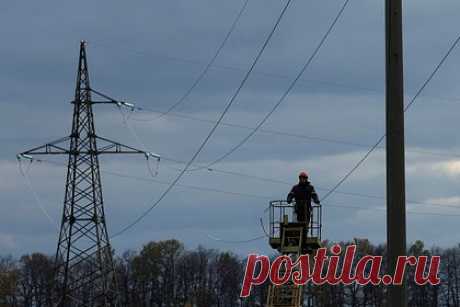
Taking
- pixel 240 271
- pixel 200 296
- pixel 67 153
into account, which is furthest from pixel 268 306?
pixel 240 271

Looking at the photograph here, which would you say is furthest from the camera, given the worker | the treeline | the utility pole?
the treeline

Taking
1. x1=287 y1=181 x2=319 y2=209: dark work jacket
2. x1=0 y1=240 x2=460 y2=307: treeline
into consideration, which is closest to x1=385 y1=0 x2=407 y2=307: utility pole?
x1=287 y1=181 x2=319 y2=209: dark work jacket

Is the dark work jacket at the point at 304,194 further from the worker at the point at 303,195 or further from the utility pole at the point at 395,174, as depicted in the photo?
the utility pole at the point at 395,174

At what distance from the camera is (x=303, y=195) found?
39062 mm

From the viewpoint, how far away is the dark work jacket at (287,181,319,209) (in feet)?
128

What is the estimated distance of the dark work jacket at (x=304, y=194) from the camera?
128 feet

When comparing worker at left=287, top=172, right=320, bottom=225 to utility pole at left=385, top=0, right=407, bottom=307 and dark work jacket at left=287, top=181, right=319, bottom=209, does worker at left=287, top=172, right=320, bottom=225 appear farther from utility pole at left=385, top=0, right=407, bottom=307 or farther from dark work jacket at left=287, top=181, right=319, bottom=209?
utility pole at left=385, top=0, right=407, bottom=307

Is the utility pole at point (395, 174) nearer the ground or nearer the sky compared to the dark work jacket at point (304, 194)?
nearer the ground

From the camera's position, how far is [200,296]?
159 m

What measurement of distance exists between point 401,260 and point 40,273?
5857 inches

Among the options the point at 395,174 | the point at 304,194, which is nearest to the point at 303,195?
the point at 304,194

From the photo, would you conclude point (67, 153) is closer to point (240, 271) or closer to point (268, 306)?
point (268, 306)

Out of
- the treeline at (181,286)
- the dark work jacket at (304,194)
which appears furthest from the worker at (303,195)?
the treeline at (181,286)

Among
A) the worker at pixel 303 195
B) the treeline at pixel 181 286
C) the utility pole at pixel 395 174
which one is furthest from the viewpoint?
the treeline at pixel 181 286
